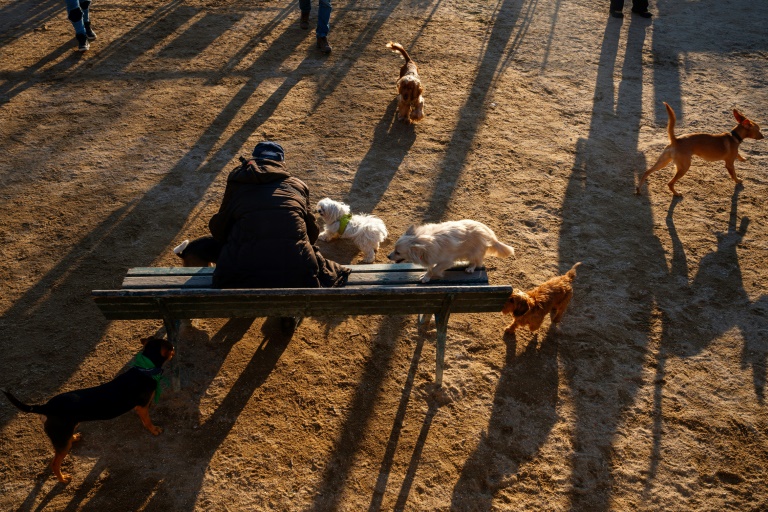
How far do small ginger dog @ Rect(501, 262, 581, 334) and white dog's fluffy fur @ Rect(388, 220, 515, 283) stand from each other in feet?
1.59

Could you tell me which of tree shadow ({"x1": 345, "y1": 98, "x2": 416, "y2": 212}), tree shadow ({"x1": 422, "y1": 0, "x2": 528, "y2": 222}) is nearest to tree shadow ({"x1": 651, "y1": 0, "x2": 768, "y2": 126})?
tree shadow ({"x1": 422, "y1": 0, "x2": 528, "y2": 222})

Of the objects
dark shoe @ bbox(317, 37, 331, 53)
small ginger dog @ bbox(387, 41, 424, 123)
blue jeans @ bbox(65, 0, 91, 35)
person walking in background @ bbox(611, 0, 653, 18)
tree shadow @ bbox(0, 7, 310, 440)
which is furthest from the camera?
person walking in background @ bbox(611, 0, 653, 18)

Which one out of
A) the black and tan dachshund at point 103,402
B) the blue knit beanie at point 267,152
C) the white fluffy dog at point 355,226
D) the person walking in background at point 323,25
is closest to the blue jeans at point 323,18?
the person walking in background at point 323,25

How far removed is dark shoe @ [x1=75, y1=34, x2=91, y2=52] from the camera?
8.66 metres

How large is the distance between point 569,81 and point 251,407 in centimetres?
732

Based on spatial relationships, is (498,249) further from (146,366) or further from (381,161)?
(381,161)

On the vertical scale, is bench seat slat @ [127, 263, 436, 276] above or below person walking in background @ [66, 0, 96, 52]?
below

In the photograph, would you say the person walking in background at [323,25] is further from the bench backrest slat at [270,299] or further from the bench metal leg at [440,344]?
the bench metal leg at [440,344]

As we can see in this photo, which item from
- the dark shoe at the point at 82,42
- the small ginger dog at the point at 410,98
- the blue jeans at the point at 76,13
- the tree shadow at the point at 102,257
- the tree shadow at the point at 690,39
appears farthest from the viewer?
the tree shadow at the point at 690,39

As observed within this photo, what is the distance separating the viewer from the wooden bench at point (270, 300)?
141 inches

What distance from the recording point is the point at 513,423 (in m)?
4.12

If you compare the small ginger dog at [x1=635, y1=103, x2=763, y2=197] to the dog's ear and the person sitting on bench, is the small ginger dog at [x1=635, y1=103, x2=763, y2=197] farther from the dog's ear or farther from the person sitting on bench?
the person sitting on bench

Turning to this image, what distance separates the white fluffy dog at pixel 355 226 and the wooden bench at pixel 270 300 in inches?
55.0

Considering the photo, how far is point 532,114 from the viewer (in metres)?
7.94
